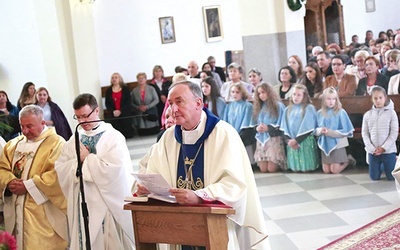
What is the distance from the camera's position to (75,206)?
5.89 meters

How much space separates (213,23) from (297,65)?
7880 mm

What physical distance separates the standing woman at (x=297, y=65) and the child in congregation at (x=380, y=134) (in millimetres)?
1377

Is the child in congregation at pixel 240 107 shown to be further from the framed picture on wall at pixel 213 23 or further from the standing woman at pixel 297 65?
the framed picture on wall at pixel 213 23

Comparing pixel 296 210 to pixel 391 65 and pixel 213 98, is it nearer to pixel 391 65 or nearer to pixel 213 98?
pixel 391 65

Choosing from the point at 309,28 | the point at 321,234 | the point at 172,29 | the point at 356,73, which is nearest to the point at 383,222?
the point at 321,234

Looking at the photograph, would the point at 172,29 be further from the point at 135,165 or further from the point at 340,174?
the point at 340,174

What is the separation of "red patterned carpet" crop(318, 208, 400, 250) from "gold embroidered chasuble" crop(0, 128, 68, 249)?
7.72 ft

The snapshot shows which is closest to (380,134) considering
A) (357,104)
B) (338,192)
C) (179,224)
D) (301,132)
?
(357,104)

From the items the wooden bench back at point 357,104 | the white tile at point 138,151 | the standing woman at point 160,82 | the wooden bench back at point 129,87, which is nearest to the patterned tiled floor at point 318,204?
the wooden bench back at point 357,104

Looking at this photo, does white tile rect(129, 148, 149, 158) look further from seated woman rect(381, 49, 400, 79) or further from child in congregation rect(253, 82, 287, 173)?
seated woman rect(381, 49, 400, 79)

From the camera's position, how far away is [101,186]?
18.9ft

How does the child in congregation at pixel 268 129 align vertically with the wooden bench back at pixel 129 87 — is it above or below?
below

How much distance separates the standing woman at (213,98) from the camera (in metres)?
10.7

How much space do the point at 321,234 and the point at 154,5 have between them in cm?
1128
